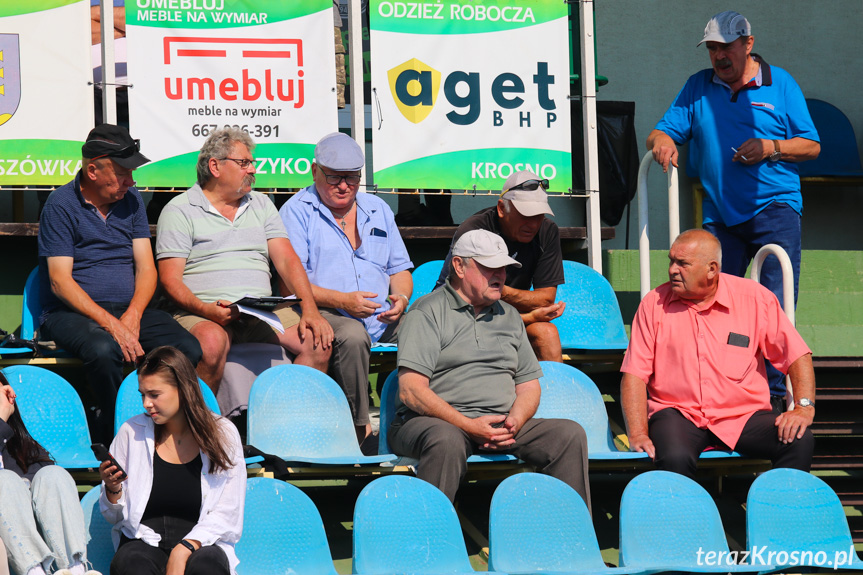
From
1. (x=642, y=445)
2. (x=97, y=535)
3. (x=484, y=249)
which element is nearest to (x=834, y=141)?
(x=642, y=445)

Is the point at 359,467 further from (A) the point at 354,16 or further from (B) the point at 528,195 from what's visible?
(A) the point at 354,16

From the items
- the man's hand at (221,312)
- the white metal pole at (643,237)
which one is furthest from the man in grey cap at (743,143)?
the man's hand at (221,312)

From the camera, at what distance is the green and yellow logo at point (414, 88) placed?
5.75m

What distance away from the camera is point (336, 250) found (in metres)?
5.29

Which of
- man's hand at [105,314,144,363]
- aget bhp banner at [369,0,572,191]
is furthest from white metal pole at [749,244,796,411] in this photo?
man's hand at [105,314,144,363]

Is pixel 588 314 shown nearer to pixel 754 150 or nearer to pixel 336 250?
pixel 754 150

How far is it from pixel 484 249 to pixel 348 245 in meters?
0.95

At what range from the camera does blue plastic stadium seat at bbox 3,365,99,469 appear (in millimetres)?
4277

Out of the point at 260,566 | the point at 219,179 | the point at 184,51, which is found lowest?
the point at 260,566

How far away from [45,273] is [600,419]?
7.98 feet

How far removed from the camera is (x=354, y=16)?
5863 mm

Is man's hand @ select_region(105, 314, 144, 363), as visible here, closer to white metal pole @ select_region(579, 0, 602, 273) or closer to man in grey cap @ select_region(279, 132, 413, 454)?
man in grey cap @ select_region(279, 132, 413, 454)

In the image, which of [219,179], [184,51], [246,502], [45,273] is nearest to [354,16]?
[184,51]

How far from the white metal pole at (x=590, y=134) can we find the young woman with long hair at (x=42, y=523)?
322 centimetres
